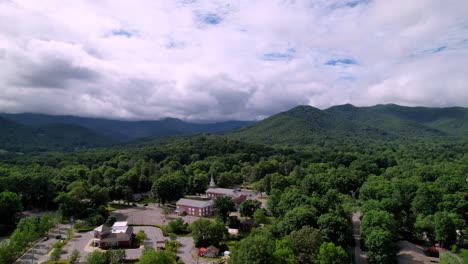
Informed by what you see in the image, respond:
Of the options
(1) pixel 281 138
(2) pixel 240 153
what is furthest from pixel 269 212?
(1) pixel 281 138

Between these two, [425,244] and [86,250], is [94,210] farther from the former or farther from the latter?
[425,244]

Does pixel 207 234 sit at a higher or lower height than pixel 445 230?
lower

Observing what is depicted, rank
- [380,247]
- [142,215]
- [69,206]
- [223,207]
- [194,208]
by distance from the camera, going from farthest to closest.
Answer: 1. [194,208]
2. [142,215]
3. [69,206]
4. [223,207]
5. [380,247]

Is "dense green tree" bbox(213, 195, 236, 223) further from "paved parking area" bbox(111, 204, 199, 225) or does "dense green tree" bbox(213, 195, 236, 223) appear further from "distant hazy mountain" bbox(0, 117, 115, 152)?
"distant hazy mountain" bbox(0, 117, 115, 152)

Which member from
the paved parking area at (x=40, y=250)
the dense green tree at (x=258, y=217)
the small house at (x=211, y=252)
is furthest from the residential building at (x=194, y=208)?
the paved parking area at (x=40, y=250)

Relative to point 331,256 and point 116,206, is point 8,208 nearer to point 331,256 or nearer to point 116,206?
point 116,206

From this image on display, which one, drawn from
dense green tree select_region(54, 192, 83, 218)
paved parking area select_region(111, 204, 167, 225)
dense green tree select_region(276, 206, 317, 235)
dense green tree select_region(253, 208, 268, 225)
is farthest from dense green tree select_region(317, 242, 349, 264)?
dense green tree select_region(54, 192, 83, 218)

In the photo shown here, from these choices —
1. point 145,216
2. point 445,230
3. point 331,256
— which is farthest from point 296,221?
point 145,216

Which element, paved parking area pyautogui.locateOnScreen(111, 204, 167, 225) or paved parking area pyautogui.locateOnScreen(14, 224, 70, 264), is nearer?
paved parking area pyautogui.locateOnScreen(14, 224, 70, 264)

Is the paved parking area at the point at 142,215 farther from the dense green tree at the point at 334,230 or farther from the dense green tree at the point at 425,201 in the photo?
the dense green tree at the point at 425,201

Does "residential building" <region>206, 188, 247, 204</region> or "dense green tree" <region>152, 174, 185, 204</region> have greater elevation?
"dense green tree" <region>152, 174, 185, 204</region>

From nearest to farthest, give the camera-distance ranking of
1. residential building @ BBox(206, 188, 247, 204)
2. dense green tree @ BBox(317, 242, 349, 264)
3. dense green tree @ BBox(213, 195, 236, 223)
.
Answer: dense green tree @ BBox(317, 242, 349, 264) → dense green tree @ BBox(213, 195, 236, 223) → residential building @ BBox(206, 188, 247, 204)
